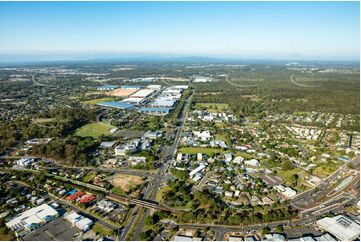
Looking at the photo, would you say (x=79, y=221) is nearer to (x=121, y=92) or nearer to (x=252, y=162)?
(x=252, y=162)

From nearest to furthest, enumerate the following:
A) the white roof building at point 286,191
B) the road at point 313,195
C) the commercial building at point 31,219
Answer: the commercial building at point 31,219, the road at point 313,195, the white roof building at point 286,191

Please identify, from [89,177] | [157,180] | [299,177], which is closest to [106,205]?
[157,180]

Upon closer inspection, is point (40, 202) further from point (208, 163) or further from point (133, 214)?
point (208, 163)

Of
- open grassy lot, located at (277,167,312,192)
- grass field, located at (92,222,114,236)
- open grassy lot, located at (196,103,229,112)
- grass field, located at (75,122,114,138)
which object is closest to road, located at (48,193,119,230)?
grass field, located at (92,222,114,236)

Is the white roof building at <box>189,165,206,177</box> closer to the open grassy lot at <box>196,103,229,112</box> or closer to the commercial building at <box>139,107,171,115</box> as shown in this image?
the commercial building at <box>139,107,171,115</box>

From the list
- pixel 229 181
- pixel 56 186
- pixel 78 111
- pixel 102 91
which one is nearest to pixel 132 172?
pixel 56 186

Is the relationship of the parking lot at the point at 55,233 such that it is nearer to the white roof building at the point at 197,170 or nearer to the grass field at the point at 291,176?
the white roof building at the point at 197,170

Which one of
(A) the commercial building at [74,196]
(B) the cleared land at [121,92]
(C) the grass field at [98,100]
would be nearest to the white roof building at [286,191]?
(A) the commercial building at [74,196]
